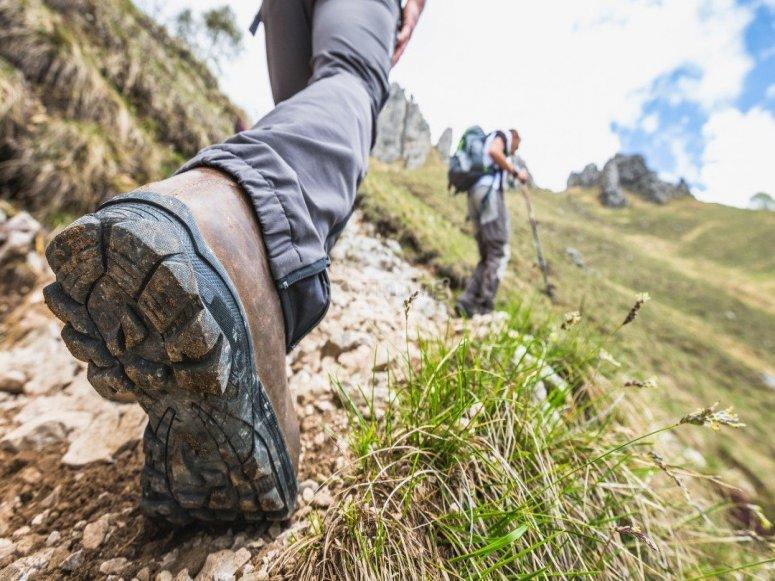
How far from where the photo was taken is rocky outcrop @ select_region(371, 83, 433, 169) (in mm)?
22734

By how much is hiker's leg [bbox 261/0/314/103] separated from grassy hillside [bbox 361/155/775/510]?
1572 millimetres

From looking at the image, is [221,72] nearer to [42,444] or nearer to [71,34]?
[71,34]

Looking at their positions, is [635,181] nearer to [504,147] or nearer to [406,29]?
[504,147]

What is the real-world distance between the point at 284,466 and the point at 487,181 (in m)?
3.78

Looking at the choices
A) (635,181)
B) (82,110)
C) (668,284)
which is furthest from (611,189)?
(82,110)

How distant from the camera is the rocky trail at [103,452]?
0.90 metres

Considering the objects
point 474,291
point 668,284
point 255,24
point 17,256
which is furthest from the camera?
point 668,284

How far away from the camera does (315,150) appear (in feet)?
3.22

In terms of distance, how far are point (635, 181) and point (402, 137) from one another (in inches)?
2839

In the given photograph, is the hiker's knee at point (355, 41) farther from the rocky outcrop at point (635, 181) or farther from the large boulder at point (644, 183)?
the large boulder at point (644, 183)

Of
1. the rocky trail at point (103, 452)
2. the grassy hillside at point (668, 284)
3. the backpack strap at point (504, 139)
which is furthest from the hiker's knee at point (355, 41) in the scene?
the backpack strap at point (504, 139)

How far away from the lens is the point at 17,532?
1001mm

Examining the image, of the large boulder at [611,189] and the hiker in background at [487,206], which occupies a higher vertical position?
the large boulder at [611,189]

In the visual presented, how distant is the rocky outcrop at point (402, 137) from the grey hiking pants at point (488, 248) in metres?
16.3
